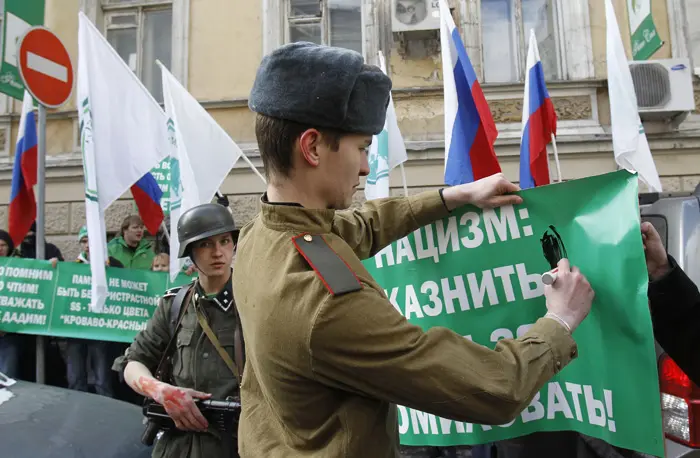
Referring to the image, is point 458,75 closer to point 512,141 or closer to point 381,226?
point 381,226

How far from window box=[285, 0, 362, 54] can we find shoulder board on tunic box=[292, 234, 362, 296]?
8381 millimetres

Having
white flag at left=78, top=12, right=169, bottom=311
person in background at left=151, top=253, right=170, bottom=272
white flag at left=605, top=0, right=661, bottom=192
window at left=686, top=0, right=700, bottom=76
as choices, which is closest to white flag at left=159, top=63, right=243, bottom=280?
white flag at left=78, top=12, right=169, bottom=311

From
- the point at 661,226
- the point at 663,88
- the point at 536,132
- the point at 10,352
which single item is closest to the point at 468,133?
the point at 536,132

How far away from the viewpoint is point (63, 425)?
272 cm

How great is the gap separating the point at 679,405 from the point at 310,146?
1.60 m

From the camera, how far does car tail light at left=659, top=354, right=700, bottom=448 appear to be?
6.51 ft

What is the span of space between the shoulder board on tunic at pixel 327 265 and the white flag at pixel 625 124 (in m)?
4.34

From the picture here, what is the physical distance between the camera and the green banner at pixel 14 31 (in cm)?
533

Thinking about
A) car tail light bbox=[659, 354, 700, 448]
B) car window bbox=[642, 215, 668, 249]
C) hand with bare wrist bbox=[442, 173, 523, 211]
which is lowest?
car tail light bbox=[659, 354, 700, 448]

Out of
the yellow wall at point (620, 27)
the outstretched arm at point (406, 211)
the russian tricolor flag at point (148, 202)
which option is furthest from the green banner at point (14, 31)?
the yellow wall at point (620, 27)

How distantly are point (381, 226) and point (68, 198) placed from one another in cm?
830

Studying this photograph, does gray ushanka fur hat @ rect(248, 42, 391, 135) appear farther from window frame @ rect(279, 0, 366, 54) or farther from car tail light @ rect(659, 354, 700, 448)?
window frame @ rect(279, 0, 366, 54)

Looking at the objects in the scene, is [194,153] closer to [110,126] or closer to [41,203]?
[110,126]

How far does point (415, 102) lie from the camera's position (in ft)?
27.9
